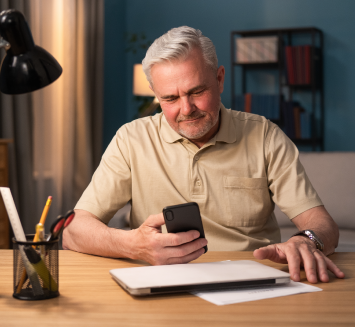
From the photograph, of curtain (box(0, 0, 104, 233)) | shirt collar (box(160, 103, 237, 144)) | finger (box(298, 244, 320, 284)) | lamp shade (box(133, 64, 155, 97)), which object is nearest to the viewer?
finger (box(298, 244, 320, 284))

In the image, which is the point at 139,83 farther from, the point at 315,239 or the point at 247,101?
the point at 315,239

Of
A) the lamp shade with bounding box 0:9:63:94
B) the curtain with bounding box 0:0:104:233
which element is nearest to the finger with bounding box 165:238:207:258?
the lamp shade with bounding box 0:9:63:94

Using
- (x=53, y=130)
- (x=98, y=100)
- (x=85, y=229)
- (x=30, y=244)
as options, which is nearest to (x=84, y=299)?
(x=30, y=244)

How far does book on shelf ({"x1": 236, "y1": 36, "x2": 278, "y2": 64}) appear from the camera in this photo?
4.08 metres

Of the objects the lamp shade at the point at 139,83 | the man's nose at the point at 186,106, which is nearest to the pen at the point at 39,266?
the man's nose at the point at 186,106

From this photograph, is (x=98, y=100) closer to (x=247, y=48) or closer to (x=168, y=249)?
(x=247, y=48)

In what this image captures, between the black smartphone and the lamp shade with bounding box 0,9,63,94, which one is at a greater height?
the lamp shade with bounding box 0,9,63,94

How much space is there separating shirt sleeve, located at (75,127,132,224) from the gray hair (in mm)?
292

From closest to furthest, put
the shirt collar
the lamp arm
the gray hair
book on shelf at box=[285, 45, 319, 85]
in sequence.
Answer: the lamp arm, the gray hair, the shirt collar, book on shelf at box=[285, 45, 319, 85]

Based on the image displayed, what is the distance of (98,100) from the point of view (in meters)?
3.97

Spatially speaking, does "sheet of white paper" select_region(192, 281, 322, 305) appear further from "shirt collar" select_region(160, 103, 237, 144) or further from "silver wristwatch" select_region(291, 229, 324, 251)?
"shirt collar" select_region(160, 103, 237, 144)

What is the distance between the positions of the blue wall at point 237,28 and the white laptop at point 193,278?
3522 millimetres

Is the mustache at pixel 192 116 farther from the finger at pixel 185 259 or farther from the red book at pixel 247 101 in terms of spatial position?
the red book at pixel 247 101

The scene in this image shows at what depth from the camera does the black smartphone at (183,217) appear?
3.11 feet
